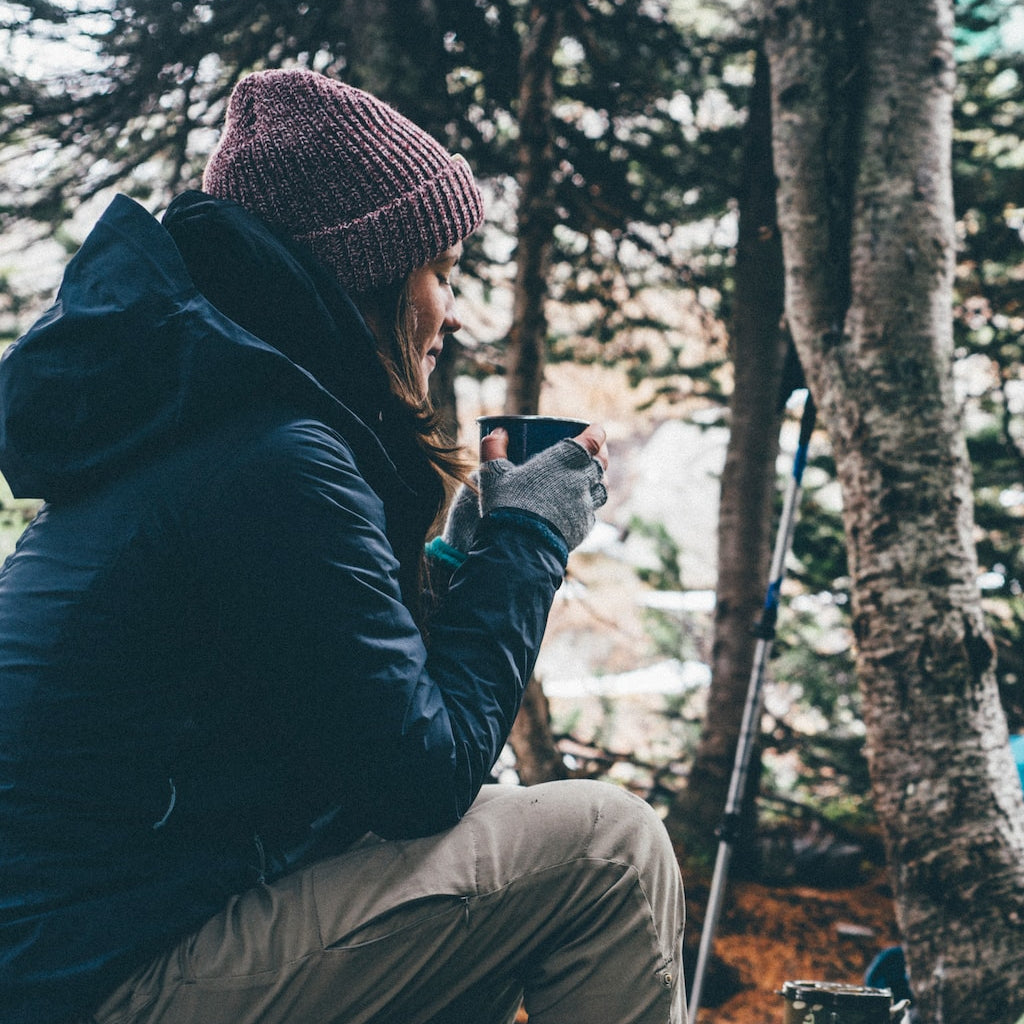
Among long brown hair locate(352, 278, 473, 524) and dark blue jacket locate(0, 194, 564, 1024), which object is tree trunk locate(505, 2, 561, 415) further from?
dark blue jacket locate(0, 194, 564, 1024)

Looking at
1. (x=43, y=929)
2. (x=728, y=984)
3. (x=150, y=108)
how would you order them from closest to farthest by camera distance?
(x=43, y=929), (x=728, y=984), (x=150, y=108)

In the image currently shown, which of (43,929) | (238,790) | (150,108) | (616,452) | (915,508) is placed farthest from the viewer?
(616,452)

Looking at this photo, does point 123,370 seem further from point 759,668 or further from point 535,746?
point 535,746

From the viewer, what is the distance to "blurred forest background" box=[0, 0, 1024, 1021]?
4719 millimetres

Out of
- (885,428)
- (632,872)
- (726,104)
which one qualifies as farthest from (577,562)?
(632,872)

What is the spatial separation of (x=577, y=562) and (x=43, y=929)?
8.49 m

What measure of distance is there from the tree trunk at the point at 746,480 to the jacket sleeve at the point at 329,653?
4.26m

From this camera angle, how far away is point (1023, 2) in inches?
207

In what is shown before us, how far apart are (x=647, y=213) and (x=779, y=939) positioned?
4.14 m

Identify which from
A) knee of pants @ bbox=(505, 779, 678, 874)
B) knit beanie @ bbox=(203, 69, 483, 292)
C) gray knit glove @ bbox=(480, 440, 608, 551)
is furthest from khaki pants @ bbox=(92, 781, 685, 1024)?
knit beanie @ bbox=(203, 69, 483, 292)

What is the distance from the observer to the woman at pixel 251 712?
1308 mm

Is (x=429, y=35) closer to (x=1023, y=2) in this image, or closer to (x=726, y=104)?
(x=726, y=104)

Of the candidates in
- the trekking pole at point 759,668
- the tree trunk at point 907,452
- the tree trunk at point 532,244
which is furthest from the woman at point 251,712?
the tree trunk at point 532,244

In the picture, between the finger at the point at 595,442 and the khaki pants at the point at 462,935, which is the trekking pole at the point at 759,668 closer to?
the finger at the point at 595,442
